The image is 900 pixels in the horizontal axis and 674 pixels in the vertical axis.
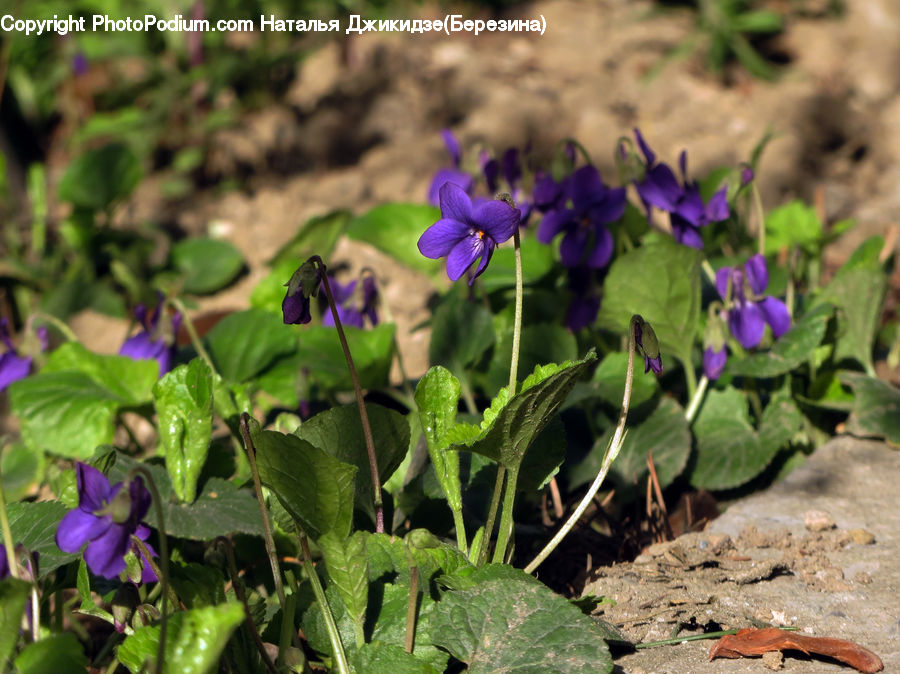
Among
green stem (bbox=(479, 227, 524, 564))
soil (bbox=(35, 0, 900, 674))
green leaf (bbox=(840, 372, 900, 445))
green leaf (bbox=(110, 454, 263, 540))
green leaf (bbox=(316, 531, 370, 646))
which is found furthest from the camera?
soil (bbox=(35, 0, 900, 674))

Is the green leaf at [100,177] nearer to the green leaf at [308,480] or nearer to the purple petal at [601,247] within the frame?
the purple petal at [601,247]

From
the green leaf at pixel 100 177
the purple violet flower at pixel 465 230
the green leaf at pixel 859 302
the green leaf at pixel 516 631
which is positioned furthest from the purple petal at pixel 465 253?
the green leaf at pixel 100 177

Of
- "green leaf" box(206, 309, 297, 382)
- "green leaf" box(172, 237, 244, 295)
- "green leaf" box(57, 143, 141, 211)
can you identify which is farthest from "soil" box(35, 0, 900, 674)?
"green leaf" box(206, 309, 297, 382)

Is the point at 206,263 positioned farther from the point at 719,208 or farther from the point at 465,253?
the point at 465,253

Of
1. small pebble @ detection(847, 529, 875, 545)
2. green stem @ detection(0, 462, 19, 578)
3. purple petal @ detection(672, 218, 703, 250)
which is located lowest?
small pebble @ detection(847, 529, 875, 545)

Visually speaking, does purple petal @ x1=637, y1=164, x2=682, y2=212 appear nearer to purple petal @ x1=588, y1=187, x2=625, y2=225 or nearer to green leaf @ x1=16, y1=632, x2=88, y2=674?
purple petal @ x1=588, y1=187, x2=625, y2=225
